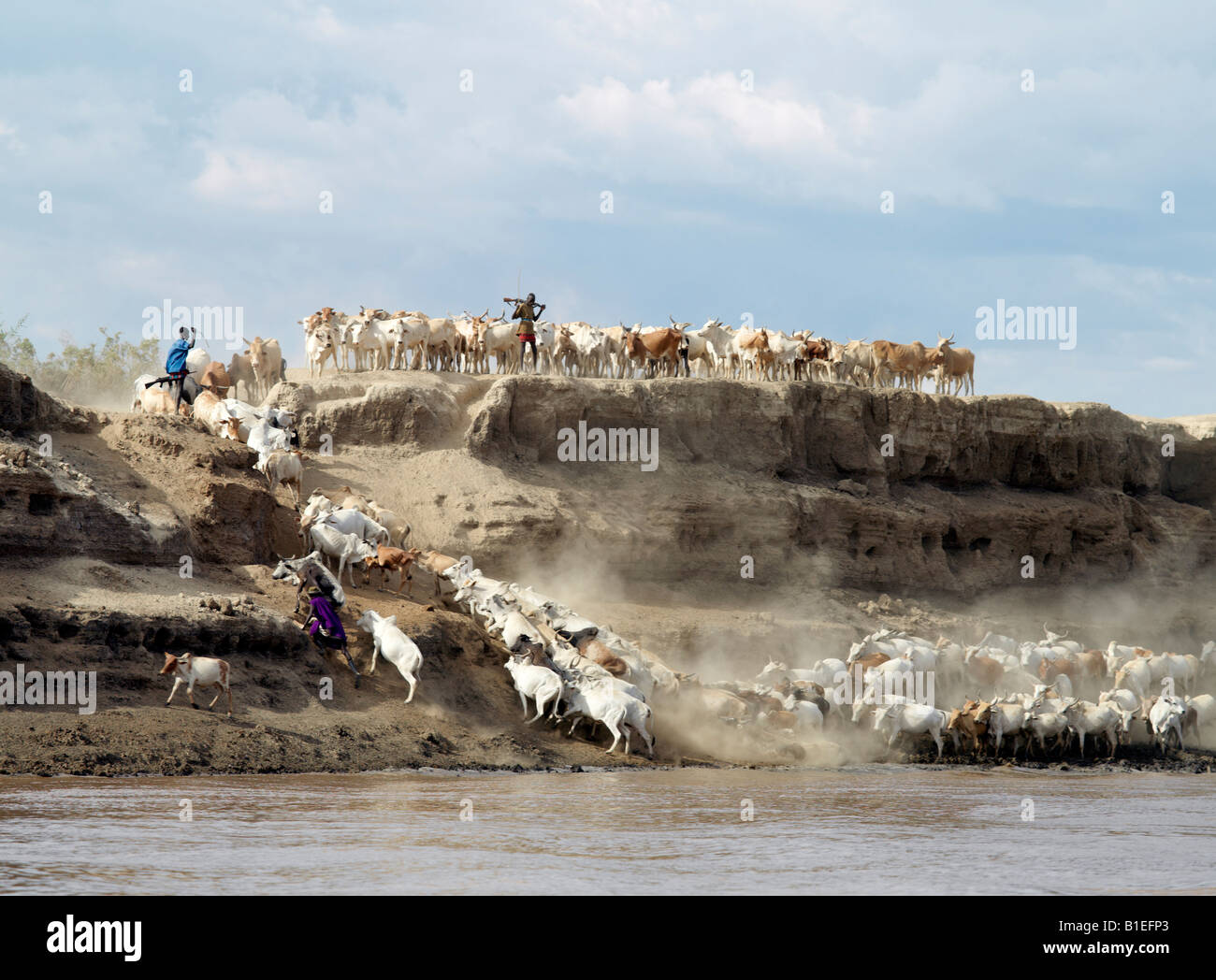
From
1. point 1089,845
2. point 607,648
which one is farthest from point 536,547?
point 1089,845

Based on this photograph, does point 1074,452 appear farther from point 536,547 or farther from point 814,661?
point 536,547

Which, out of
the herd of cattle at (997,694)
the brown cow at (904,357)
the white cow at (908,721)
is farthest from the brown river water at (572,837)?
the brown cow at (904,357)

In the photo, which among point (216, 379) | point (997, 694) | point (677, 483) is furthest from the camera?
point (677, 483)

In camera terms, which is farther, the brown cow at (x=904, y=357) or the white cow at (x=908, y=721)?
the brown cow at (x=904, y=357)

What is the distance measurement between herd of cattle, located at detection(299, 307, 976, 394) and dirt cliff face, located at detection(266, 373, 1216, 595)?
2224 mm

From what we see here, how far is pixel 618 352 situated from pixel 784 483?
267 inches

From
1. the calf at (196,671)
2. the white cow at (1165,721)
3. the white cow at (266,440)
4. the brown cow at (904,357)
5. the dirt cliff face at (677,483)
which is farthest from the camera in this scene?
the brown cow at (904,357)

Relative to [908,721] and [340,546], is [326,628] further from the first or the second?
[908,721]

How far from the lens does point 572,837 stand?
1341 cm

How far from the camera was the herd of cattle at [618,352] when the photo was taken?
39.3 metres

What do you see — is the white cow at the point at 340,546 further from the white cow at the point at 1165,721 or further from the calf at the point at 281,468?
the white cow at the point at 1165,721

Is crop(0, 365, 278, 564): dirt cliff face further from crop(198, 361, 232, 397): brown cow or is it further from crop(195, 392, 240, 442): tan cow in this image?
crop(198, 361, 232, 397): brown cow

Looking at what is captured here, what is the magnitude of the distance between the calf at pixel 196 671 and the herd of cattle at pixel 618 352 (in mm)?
19684

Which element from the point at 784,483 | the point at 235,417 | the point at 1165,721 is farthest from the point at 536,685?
the point at 784,483
